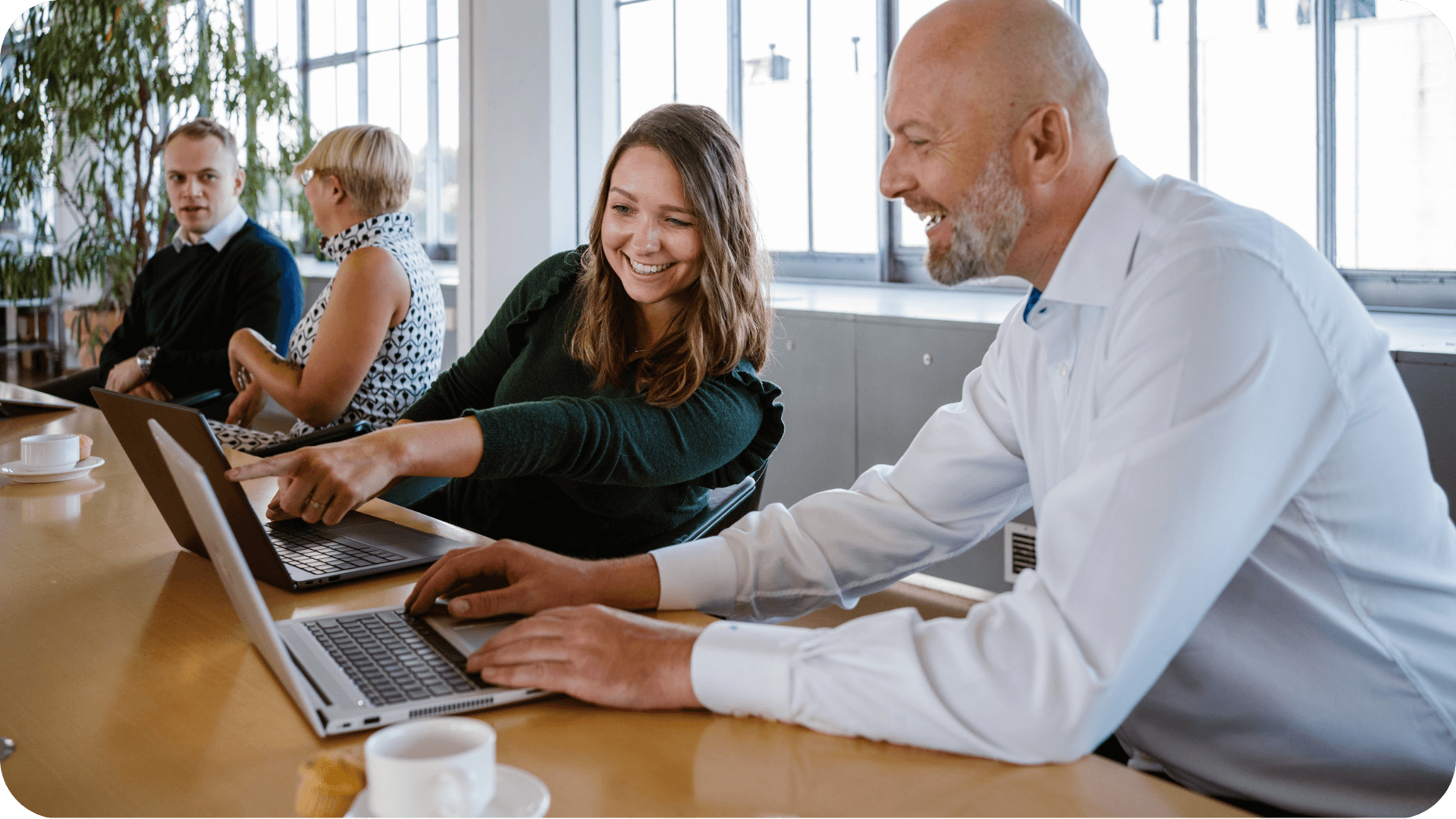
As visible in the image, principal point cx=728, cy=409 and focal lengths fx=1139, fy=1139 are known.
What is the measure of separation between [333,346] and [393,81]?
4.20 metres

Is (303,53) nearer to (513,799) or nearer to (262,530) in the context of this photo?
(262,530)

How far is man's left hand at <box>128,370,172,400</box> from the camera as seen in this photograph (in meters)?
3.68

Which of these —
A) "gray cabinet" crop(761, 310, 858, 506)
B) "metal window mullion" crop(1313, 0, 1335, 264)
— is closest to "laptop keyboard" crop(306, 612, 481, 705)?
"gray cabinet" crop(761, 310, 858, 506)

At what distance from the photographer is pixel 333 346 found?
107 inches

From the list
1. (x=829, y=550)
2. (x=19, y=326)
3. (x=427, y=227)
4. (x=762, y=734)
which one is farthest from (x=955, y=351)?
(x=19, y=326)

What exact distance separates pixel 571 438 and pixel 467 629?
50 centimetres

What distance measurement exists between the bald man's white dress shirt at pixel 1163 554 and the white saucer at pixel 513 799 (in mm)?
202

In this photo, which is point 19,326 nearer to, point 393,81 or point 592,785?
point 393,81

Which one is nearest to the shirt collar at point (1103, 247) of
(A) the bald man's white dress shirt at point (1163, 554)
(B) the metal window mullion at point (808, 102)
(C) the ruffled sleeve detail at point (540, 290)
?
(A) the bald man's white dress shirt at point (1163, 554)

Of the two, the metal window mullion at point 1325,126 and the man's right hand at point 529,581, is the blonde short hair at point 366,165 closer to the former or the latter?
the man's right hand at point 529,581

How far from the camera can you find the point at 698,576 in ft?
4.44

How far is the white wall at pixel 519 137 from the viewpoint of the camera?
3967 millimetres

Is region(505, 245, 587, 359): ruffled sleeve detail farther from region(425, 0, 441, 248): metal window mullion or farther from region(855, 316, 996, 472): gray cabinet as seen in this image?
region(425, 0, 441, 248): metal window mullion

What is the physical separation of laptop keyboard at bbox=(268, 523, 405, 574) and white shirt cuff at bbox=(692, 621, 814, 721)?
2.08 ft
